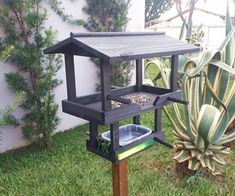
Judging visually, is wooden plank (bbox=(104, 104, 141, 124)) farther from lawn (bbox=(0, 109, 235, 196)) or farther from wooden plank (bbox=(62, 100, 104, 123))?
lawn (bbox=(0, 109, 235, 196))

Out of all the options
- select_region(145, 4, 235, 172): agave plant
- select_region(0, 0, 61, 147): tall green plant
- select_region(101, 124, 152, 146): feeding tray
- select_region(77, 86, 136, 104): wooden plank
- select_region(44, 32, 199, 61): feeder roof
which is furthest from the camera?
select_region(0, 0, 61, 147): tall green plant

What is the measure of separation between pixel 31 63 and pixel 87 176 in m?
1.19

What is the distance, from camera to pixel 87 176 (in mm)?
2232

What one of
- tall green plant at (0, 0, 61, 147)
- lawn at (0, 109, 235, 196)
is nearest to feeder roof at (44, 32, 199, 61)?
lawn at (0, 109, 235, 196)

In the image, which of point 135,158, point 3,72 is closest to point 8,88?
point 3,72

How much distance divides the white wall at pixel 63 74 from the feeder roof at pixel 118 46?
5.54 feet

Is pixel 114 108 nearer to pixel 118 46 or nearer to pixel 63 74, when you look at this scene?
pixel 118 46

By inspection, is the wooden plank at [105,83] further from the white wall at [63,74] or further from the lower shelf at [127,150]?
the white wall at [63,74]

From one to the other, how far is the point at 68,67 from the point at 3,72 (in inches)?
64.3

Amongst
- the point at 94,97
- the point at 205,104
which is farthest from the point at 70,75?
the point at 205,104

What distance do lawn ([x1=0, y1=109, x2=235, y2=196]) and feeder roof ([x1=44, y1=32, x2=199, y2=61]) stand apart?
1183mm

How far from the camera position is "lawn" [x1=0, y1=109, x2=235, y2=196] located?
2.04m

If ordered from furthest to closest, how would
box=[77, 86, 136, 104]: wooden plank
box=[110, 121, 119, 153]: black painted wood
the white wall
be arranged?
the white wall → box=[77, 86, 136, 104]: wooden plank → box=[110, 121, 119, 153]: black painted wood

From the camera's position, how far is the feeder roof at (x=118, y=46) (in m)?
1.02
